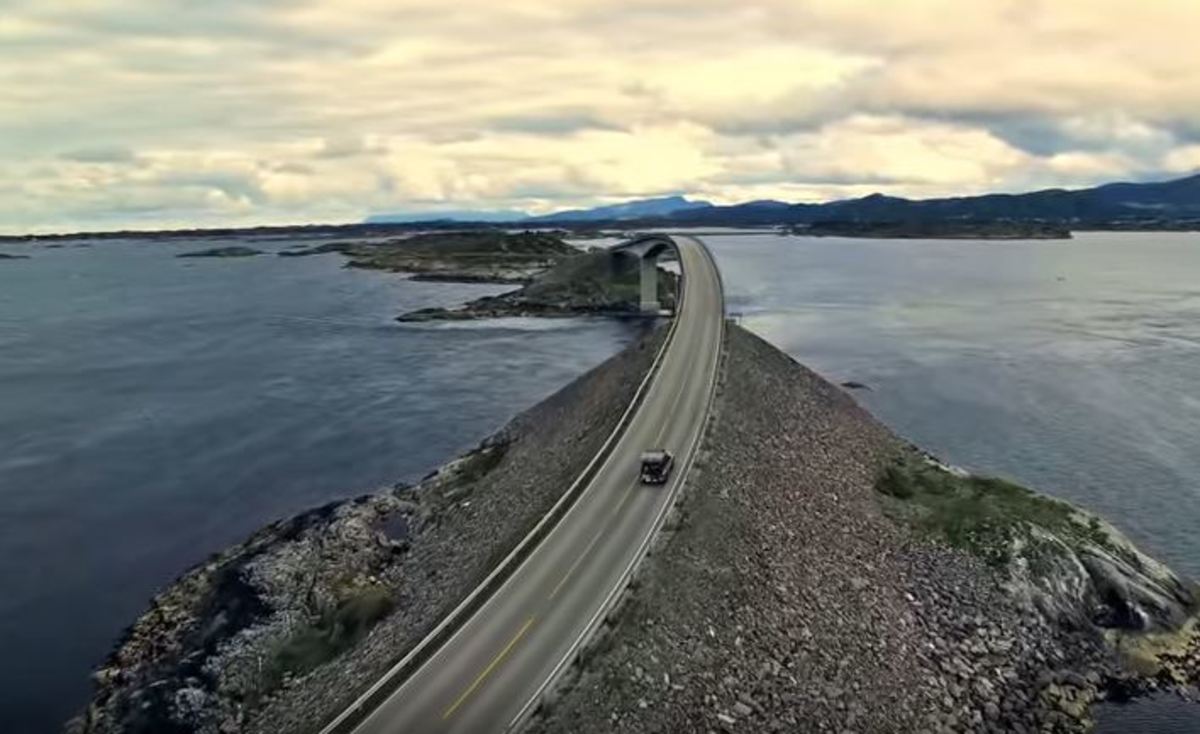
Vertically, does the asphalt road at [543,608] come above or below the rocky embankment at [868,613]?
above

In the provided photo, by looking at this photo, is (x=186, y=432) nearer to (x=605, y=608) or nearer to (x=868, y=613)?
(x=605, y=608)

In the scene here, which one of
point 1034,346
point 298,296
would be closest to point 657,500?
point 1034,346

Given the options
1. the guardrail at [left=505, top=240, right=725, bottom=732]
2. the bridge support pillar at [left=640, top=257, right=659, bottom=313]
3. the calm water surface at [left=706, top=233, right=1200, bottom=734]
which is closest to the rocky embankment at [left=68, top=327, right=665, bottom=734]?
the guardrail at [left=505, top=240, right=725, bottom=732]

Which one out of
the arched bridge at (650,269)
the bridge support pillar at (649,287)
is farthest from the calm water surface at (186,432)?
the arched bridge at (650,269)

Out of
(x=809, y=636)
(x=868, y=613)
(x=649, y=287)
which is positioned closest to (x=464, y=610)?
(x=809, y=636)

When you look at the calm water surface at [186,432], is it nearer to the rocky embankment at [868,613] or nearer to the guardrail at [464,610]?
the guardrail at [464,610]
